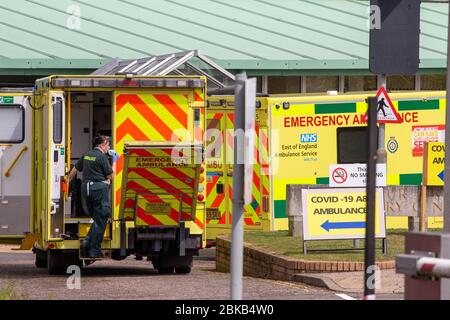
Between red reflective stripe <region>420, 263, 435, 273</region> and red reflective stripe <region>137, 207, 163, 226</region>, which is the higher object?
red reflective stripe <region>420, 263, 435, 273</region>

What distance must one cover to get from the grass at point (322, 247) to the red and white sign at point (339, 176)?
102 centimetres

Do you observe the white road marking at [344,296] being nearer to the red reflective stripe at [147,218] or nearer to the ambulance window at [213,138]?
the red reflective stripe at [147,218]

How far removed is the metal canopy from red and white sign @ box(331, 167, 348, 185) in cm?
296

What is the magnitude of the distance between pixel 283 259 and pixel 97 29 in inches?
594

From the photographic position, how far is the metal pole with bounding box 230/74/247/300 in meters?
9.77

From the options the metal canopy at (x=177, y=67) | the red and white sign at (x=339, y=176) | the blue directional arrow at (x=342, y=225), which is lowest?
the blue directional arrow at (x=342, y=225)

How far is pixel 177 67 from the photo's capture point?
21.4 meters

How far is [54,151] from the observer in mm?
17906

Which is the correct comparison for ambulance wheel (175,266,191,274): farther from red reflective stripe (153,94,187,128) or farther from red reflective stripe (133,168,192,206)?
red reflective stripe (153,94,187,128)

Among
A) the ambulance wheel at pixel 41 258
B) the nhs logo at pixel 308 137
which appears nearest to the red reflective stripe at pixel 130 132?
the ambulance wheel at pixel 41 258

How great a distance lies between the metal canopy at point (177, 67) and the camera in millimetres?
20875

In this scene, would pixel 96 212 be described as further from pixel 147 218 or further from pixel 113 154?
pixel 113 154

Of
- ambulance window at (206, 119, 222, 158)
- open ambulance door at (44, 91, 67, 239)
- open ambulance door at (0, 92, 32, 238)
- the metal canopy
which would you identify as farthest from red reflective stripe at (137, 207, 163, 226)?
ambulance window at (206, 119, 222, 158)

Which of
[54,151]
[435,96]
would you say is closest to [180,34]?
[435,96]
